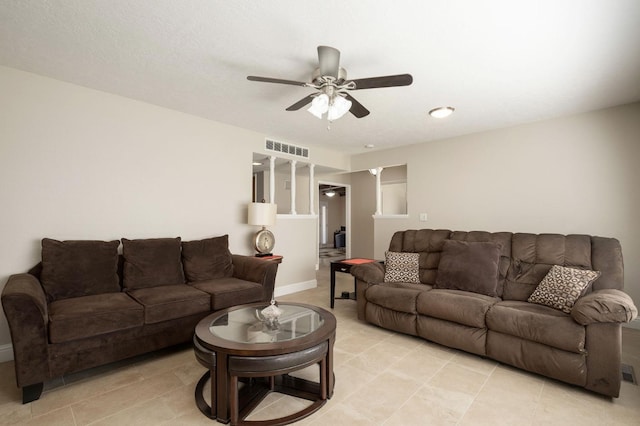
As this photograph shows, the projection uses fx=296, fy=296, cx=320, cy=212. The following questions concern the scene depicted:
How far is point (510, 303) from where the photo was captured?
8.96 ft

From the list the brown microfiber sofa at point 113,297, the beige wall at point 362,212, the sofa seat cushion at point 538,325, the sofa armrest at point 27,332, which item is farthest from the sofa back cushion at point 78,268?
the beige wall at point 362,212

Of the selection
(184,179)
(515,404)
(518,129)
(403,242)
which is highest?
(518,129)

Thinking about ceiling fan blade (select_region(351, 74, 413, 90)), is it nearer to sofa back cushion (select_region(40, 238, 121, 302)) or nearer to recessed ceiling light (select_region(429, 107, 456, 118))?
recessed ceiling light (select_region(429, 107, 456, 118))

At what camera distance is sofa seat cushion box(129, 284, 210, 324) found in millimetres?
2537

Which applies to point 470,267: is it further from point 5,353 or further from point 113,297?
point 5,353

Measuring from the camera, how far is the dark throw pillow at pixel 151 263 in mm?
2945

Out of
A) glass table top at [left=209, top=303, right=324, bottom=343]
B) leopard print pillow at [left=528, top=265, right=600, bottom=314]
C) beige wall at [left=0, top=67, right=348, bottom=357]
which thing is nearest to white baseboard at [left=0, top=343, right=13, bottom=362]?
beige wall at [left=0, top=67, right=348, bottom=357]

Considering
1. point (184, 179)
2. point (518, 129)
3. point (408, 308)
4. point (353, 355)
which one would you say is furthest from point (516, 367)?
point (184, 179)

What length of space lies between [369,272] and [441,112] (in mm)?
2069

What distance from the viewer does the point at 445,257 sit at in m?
3.32

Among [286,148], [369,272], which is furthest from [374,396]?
[286,148]

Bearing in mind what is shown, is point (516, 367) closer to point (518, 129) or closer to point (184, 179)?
point (518, 129)

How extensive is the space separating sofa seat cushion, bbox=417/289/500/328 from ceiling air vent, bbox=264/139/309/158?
3.10 meters

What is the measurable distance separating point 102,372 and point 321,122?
3.49 m
